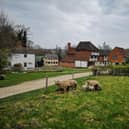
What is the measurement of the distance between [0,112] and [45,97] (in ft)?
14.6

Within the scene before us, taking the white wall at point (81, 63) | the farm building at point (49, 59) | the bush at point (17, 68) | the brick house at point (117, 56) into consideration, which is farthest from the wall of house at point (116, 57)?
the bush at point (17, 68)

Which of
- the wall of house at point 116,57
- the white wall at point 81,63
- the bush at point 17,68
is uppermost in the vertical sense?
the wall of house at point 116,57

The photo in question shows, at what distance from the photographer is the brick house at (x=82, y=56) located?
246 feet

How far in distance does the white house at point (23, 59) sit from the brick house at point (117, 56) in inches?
1194

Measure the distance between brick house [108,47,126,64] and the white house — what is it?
30.3 metres

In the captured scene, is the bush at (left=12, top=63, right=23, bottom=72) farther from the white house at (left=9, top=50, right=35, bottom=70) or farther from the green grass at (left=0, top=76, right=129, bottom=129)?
the green grass at (left=0, top=76, right=129, bottom=129)

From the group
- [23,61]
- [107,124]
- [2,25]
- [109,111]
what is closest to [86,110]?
[109,111]

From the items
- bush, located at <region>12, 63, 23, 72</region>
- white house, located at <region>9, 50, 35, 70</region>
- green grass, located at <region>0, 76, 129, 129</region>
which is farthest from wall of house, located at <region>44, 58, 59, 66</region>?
green grass, located at <region>0, 76, 129, 129</region>

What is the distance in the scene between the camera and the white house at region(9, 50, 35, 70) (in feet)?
191

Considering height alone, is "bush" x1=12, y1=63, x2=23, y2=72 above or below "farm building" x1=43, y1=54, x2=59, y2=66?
below

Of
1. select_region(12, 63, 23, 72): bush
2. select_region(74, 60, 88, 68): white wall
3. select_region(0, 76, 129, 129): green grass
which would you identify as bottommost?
select_region(0, 76, 129, 129): green grass

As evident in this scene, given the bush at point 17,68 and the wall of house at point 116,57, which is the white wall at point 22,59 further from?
the wall of house at point 116,57

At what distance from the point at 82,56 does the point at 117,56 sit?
488 inches

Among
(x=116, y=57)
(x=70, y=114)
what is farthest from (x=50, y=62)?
(x=70, y=114)
